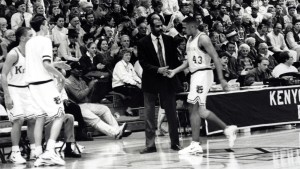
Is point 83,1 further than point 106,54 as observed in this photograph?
Yes

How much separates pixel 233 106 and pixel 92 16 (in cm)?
623

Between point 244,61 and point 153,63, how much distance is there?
23.0ft

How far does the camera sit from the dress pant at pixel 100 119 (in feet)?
44.2

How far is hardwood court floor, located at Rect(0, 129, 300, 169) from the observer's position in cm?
924

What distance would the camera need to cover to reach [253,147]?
11.2m

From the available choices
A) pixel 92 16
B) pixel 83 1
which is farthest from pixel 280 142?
pixel 83 1

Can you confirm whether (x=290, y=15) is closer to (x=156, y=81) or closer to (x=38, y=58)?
(x=156, y=81)

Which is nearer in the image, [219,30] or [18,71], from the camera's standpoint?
[18,71]

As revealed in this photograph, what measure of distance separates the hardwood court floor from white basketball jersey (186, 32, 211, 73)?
Answer: 4.32 feet

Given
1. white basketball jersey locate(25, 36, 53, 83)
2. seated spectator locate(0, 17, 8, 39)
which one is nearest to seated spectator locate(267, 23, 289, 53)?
seated spectator locate(0, 17, 8, 39)

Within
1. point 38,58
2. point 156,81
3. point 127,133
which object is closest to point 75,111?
point 127,133

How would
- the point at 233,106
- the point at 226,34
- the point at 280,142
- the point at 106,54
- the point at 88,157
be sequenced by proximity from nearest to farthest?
the point at 88,157 < the point at 280,142 < the point at 233,106 < the point at 106,54 < the point at 226,34

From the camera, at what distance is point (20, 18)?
17.0 meters

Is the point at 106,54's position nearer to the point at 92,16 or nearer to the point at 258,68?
the point at 92,16
